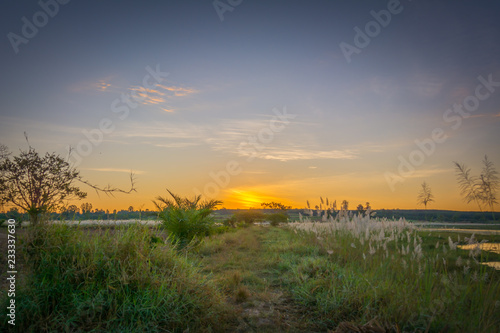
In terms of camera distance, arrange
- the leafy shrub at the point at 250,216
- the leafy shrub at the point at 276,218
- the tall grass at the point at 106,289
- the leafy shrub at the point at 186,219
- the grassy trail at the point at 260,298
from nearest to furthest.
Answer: the tall grass at the point at 106,289, the grassy trail at the point at 260,298, the leafy shrub at the point at 186,219, the leafy shrub at the point at 250,216, the leafy shrub at the point at 276,218

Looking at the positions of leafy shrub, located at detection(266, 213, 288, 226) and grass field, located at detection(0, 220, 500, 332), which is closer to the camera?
grass field, located at detection(0, 220, 500, 332)

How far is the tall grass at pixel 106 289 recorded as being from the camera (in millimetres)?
3307

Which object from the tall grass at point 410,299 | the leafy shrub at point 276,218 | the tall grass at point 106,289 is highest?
the tall grass at point 106,289

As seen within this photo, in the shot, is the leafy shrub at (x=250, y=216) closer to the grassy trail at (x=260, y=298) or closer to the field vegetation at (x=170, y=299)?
the grassy trail at (x=260, y=298)

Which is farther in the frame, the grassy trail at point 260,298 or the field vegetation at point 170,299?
the grassy trail at point 260,298

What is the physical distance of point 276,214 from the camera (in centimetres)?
3362

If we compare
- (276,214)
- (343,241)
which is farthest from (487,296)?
(276,214)

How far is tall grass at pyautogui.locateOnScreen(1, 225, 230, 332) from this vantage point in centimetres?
331

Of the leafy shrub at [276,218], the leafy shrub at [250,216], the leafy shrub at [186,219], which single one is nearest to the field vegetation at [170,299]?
the leafy shrub at [186,219]

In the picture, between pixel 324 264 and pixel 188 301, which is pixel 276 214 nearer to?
pixel 324 264

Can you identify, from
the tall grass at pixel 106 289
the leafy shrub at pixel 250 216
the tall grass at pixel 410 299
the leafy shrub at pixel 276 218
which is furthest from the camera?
the leafy shrub at pixel 276 218

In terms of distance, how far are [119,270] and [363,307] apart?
343 cm

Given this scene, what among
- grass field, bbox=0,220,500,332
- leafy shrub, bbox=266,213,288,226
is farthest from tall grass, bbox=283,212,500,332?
leafy shrub, bbox=266,213,288,226

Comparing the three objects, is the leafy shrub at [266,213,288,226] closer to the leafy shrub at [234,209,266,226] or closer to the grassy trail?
the leafy shrub at [234,209,266,226]
